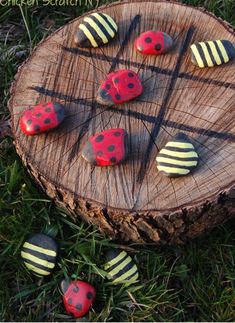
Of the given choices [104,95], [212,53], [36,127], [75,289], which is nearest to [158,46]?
[212,53]

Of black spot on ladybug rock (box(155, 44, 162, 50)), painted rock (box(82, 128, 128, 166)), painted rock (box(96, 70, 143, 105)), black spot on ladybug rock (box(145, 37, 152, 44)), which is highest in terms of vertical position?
black spot on ladybug rock (box(145, 37, 152, 44))

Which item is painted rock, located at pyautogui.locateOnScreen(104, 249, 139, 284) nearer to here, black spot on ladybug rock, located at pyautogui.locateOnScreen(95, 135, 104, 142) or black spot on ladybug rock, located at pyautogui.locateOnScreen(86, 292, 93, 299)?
black spot on ladybug rock, located at pyautogui.locateOnScreen(86, 292, 93, 299)

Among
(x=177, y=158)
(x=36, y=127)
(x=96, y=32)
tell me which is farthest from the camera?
(x=96, y=32)

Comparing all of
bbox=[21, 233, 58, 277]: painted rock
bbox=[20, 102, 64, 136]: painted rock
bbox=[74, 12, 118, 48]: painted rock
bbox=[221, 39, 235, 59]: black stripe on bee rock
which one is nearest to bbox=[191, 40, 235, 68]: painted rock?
bbox=[221, 39, 235, 59]: black stripe on bee rock

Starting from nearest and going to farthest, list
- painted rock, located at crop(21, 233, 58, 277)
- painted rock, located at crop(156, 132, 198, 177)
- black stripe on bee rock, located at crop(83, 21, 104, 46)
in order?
painted rock, located at crop(156, 132, 198, 177), painted rock, located at crop(21, 233, 58, 277), black stripe on bee rock, located at crop(83, 21, 104, 46)

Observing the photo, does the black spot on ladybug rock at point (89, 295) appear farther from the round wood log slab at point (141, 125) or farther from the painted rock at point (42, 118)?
the painted rock at point (42, 118)

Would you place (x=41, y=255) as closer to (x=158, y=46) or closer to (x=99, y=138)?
(x=99, y=138)

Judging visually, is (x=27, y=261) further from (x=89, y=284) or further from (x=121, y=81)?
(x=121, y=81)

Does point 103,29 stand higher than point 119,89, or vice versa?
point 103,29
